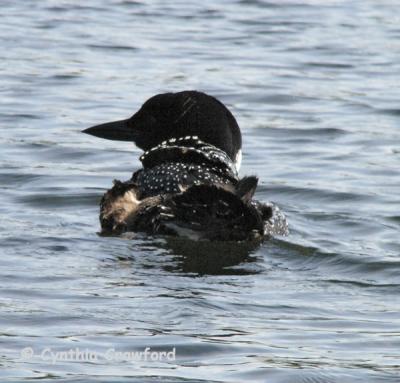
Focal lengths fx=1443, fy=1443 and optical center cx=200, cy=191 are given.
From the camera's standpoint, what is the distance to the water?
5.33 metres

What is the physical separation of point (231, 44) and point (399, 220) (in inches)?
235

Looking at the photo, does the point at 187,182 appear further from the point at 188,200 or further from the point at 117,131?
the point at 117,131

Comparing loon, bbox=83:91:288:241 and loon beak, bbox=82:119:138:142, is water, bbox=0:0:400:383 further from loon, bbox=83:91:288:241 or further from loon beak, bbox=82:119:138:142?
loon beak, bbox=82:119:138:142

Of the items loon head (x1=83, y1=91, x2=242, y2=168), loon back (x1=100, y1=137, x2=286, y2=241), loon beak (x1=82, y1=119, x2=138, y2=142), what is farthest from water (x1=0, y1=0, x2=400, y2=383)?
Answer: loon head (x1=83, y1=91, x2=242, y2=168)

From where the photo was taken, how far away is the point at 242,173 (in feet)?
30.9

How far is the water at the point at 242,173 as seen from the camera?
210 inches

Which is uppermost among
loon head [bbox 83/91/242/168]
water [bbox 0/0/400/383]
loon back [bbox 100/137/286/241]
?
loon head [bbox 83/91/242/168]

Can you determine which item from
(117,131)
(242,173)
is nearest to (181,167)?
(117,131)

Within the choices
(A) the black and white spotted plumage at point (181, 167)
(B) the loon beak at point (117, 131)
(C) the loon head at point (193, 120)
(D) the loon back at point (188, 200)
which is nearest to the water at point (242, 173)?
(D) the loon back at point (188, 200)

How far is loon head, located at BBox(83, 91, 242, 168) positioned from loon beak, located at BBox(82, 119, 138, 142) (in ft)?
0.58

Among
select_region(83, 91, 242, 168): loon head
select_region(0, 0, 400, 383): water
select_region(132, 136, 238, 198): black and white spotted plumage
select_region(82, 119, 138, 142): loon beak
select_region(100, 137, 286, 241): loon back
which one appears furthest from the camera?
select_region(82, 119, 138, 142): loon beak

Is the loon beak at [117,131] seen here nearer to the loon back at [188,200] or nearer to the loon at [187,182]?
the loon at [187,182]

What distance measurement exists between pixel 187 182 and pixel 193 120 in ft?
2.58

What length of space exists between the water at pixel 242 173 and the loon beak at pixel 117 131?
1.43 ft
